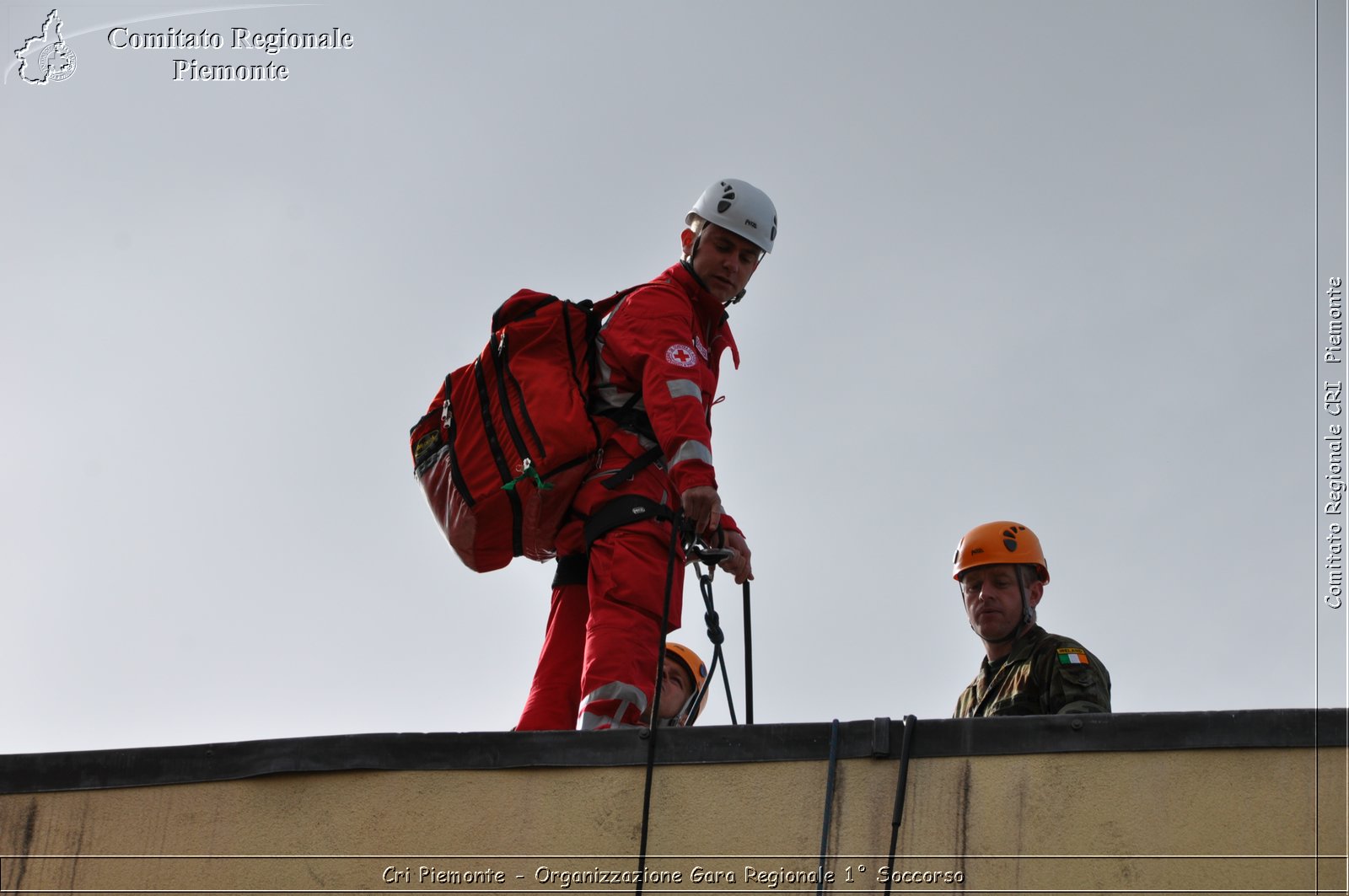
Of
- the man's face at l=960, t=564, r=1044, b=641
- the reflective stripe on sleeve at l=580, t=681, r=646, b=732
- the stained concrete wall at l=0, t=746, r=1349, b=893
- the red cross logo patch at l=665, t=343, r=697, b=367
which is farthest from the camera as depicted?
the man's face at l=960, t=564, r=1044, b=641

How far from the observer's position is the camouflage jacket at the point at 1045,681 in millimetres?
5336

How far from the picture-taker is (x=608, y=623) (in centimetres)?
520

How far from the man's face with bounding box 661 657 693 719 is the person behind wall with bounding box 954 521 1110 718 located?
5.26 ft

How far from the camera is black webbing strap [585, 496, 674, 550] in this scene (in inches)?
213

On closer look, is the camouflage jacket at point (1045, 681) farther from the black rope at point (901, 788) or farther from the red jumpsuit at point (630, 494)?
the red jumpsuit at point (630, 494)

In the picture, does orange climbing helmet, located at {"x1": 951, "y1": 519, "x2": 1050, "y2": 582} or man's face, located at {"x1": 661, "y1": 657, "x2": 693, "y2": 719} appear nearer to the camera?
orange climbing helmet, located at {"x1": 951, "y1": 519, "x2": 1050, "y2": 582}

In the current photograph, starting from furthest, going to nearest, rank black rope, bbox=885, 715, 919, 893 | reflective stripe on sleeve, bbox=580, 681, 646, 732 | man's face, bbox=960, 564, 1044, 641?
man's face, bbox=960, 564, 1044, 641 → reflective stripe on sleeve, bbox=580, 681, 646, 732 → black rope, bbox=885, 715, 919, 893

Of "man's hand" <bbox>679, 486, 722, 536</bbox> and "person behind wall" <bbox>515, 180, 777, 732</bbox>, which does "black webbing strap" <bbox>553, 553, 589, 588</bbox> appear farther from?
"man's hand" <bbox>679, 486, 722, 536</bbox>

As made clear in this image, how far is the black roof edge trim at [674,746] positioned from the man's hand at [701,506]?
91 centimetres

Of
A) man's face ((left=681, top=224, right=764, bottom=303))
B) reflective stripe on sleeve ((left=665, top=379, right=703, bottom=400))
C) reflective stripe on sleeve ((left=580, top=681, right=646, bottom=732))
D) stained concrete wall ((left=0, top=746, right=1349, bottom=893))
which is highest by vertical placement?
man's face ((left=681, top=224, right=764, bottom=303))

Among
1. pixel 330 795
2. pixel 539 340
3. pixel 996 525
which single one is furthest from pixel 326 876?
pixel 996 525

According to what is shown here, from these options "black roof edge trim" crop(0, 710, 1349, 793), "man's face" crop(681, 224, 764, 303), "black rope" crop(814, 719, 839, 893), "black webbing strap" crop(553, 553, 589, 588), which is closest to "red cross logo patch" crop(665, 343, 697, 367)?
"man's face" crop(681, 224, 764, 303)

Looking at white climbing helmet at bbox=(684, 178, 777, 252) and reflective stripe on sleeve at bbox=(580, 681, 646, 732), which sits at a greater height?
white climbing helmet at bbox=(684, 178, 777, 252)

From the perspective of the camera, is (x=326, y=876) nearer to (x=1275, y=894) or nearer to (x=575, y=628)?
(x=575, y=628)
